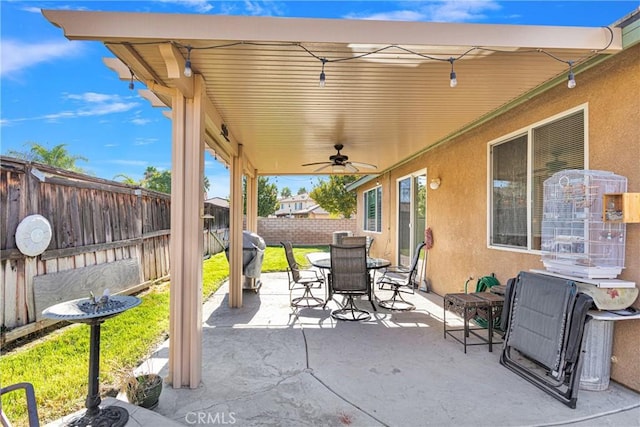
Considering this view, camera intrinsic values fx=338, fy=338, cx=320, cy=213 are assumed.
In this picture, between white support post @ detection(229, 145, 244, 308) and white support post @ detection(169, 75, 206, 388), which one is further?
white support post @ detection(229, 145, 244, 308)

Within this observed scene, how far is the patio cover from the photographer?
7.59 ft

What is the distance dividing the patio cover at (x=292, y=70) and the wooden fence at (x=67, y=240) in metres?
1.67

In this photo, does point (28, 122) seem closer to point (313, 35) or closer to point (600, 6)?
point (313, 35)

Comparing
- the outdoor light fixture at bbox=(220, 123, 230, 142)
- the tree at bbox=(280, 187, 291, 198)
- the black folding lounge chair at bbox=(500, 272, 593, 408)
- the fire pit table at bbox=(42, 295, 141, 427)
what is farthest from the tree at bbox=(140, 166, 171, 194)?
the black folding lounge chair at bbox=(500, 272, 593, 408)

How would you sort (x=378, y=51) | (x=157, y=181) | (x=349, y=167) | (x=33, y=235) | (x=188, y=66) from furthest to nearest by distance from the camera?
(x=157, y=181) → (x=349, y=167) → (x=33, y=235) → (x=378, y=51) → (x=188, y=66)

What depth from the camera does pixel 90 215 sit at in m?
4.73

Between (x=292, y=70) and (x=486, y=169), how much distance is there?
3235mm

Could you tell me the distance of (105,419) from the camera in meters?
2.14

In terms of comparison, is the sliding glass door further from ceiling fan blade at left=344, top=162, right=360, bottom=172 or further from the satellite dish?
the satellite dish

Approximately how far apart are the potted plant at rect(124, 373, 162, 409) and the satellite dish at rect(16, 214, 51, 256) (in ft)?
7.07

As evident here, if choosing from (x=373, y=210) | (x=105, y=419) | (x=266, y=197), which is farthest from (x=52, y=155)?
(x=105, y=419)

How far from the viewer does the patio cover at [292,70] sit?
231 centimetres

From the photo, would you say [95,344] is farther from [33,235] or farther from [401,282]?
[401,282]

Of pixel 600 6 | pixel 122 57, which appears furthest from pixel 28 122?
pixel 600 6
